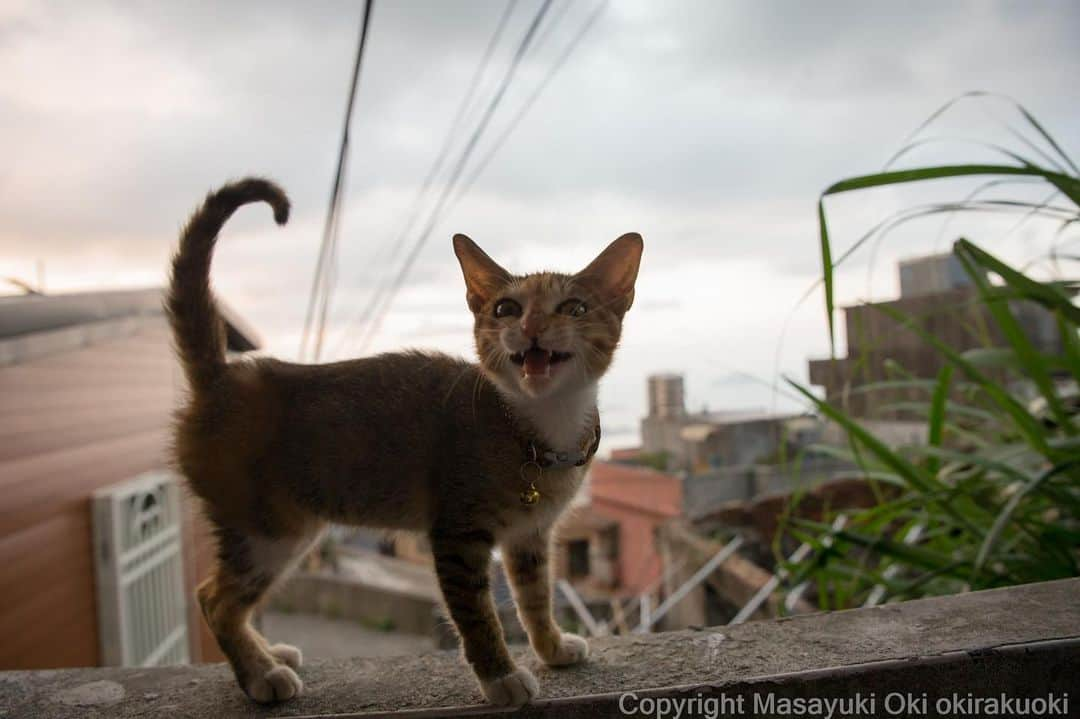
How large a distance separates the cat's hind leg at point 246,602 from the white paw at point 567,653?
1.32 feet

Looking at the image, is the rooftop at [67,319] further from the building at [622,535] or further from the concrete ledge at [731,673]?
Result: the building at [622,535]

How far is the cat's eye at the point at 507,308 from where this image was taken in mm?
1089

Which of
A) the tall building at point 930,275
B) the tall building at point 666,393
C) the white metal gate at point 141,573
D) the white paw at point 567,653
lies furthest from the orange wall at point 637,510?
the white metal gate at point 141,573

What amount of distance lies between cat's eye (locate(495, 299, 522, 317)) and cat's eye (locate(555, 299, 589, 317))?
62mm

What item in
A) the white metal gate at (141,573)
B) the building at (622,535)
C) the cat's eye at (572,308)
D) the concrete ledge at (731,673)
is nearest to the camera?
the concrete ledge at (731,673)

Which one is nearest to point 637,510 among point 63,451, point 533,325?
point 63,451

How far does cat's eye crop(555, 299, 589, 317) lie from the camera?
1.08 meters

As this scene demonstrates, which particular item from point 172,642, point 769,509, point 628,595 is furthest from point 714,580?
point 172,642

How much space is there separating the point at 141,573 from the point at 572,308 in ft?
7.85

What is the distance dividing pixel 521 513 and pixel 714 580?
83.5 inches

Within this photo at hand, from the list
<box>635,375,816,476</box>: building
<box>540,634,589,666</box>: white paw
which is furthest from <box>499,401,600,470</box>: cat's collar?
Result: <box>635,375,816,476</box>: building

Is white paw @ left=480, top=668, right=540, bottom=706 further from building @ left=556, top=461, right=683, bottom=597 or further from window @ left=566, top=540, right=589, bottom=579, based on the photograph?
window @ left=566, top=540, right=589, bottom=579

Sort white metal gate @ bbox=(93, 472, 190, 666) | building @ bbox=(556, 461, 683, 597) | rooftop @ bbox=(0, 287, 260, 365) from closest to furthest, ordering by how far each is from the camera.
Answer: rooftop @ bbox=(0, 287, 260, 365) → white metal gate @ bbox=(93, 472, 190, 666) → building @ bbox=(556, 461, 683, 597)

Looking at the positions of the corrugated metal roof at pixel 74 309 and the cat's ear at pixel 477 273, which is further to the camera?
the corrugated metal roof at pixel 74 309
